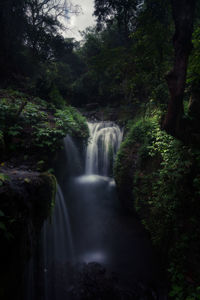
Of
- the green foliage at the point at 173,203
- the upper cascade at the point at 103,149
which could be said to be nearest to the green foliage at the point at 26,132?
the green foliage at the point at 173,203

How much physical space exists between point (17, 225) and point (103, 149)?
820cm

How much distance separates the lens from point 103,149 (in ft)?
34.3

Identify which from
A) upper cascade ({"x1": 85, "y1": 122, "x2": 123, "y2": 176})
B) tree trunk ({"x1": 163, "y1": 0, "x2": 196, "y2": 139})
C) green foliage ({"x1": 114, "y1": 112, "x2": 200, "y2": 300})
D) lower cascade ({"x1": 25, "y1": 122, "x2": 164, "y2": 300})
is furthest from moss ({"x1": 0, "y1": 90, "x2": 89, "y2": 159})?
tree trunk ({"x1": 163, "y1": 0, "x2": 196, "y2": 139})

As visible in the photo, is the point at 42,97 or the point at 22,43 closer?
the point at 42,97

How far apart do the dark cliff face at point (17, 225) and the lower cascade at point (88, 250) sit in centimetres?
137

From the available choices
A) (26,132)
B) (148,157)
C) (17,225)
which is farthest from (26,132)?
(148,157)

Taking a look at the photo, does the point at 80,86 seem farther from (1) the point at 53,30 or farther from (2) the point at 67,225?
(2) the point at 67,225

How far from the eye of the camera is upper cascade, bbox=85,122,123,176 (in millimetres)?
9812

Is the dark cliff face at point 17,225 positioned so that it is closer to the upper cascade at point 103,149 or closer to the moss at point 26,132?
the moss at point 26,132

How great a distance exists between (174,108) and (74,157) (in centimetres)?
582

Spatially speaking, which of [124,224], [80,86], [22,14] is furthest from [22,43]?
[124,224]

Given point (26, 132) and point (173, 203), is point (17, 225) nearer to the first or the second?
point (173, 203)

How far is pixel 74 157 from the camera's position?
28.0 feet

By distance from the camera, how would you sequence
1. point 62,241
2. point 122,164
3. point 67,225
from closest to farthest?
point 62,241, point 67,225, point 122,164
